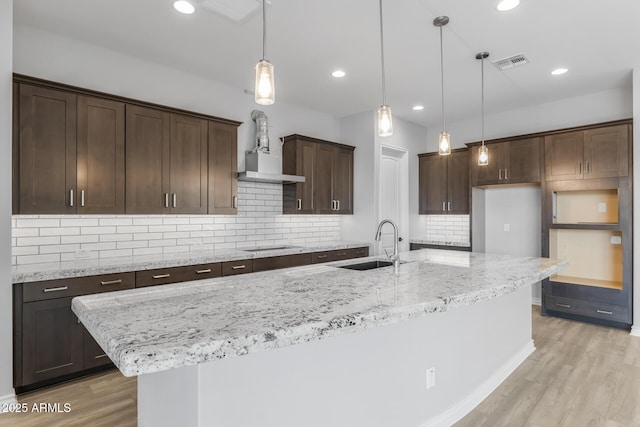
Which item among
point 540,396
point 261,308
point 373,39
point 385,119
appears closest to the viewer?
point 261,308

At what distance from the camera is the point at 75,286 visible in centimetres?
270

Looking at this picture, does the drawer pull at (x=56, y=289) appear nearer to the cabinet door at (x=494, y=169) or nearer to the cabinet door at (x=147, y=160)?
the cabinet door at (x=147, y=160)

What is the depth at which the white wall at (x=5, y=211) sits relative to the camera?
239 cm

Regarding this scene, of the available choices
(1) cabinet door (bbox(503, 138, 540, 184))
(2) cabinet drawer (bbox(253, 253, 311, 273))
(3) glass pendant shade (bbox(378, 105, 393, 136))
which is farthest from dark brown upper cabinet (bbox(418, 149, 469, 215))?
(3) glass pendant shade (bbox(378, 105, 393, 136))

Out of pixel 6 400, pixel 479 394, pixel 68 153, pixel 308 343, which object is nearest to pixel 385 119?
pixel 308 343

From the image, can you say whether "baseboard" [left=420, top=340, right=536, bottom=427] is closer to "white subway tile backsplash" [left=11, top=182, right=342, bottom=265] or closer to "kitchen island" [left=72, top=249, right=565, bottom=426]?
"kitchen island" [left=72, top=249, right=565, bottom=426]

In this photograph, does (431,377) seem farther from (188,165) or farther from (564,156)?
(564,156)

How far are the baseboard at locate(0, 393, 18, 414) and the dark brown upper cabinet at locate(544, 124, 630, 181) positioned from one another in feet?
18.8

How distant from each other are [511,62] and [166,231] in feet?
13.0

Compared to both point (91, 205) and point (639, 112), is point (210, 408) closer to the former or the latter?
point (91, 205)

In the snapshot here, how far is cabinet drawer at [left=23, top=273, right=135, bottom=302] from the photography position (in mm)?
2549

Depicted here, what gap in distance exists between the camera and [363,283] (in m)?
1.91

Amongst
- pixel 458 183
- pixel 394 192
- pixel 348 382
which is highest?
pixel 458 183

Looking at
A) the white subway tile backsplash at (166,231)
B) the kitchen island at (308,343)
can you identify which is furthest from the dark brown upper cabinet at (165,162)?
the kitchen island at (308,343)
